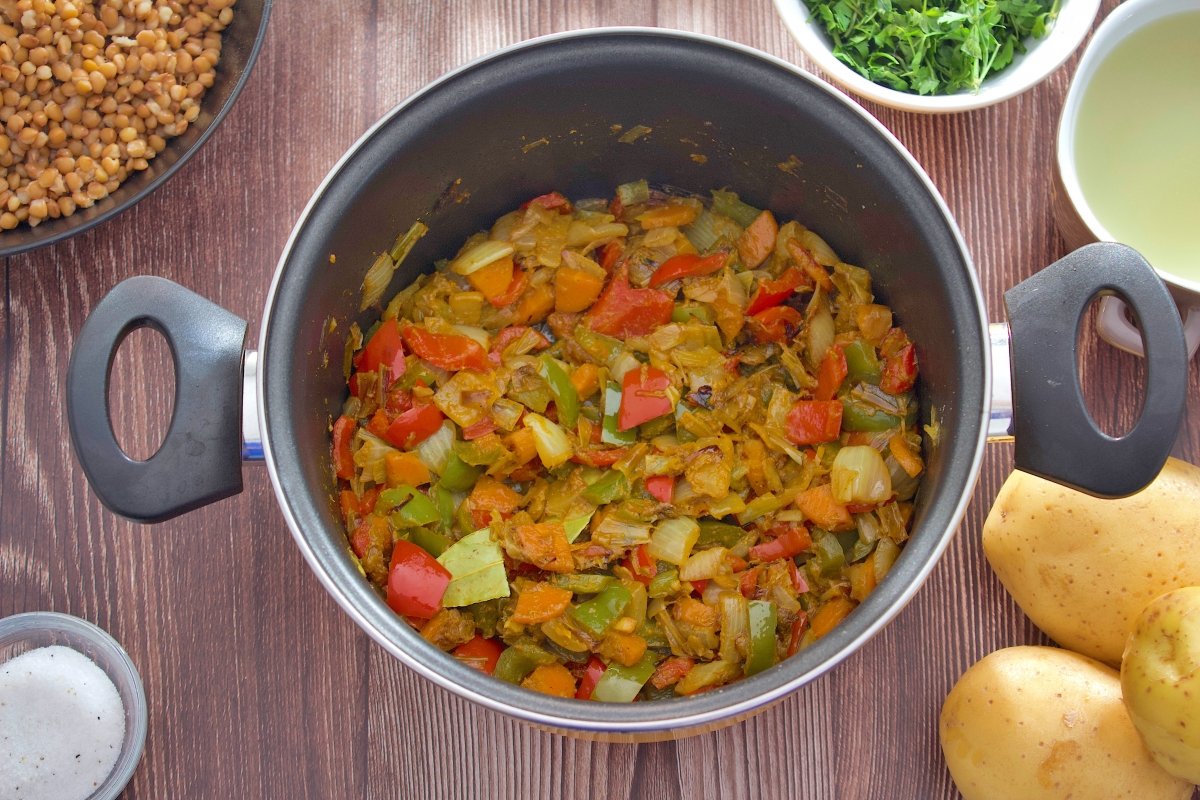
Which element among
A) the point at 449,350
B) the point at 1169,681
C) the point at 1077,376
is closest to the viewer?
the point at 1077,376

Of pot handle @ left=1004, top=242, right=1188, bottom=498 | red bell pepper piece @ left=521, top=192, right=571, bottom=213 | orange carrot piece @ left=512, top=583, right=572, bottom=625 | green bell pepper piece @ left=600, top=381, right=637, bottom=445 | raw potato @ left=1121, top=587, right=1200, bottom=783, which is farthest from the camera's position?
red bell pepper piece @ left=521, top=192, right=571, bottom=213

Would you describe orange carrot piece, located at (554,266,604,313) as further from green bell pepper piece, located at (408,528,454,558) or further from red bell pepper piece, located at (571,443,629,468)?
green bell pepper piece, located at (408,528,454,558)

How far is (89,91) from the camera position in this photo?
68.2 inches

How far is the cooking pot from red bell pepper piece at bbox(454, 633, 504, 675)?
0.88 ft

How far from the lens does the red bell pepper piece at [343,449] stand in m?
1.59

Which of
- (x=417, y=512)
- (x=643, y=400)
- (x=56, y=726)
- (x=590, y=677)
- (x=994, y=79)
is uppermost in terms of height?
(x=994, y=79)

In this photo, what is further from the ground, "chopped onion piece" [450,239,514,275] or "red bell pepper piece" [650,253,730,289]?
"chopped onion piece" [450,239,514,275]

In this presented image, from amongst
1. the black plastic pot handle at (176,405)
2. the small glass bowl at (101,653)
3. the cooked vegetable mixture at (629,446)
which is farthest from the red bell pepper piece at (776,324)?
the small glass bowl at (101,653)

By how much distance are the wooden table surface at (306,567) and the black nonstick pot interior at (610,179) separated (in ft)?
1.13

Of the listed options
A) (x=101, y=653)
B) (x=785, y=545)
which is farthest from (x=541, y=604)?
(x=101, y=653)

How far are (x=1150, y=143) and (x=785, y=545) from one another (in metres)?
0.95

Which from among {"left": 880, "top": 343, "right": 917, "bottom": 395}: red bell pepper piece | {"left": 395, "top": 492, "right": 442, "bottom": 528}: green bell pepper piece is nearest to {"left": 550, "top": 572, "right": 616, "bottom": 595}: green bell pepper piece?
{"left": 395, "top": 492, "right": 442, "bottom": 528}: green bell pepper piece

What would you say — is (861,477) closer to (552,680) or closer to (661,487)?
(661,487)

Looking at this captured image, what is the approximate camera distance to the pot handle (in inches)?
48.6
